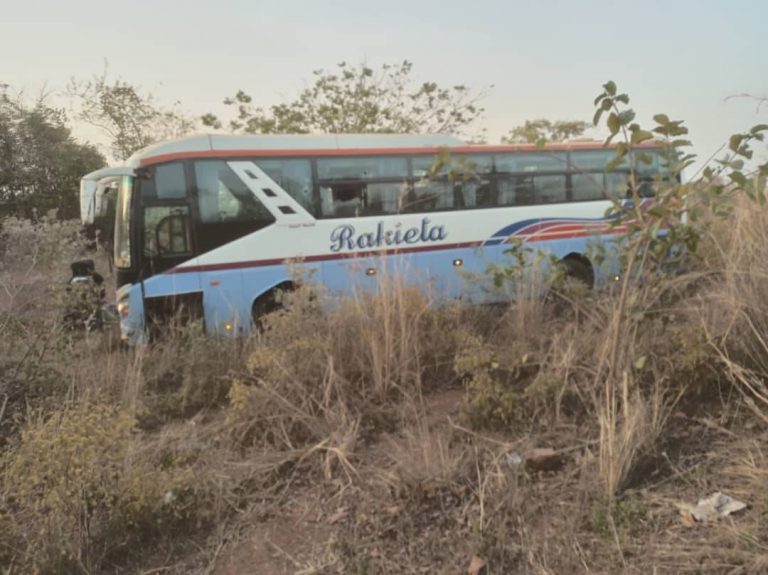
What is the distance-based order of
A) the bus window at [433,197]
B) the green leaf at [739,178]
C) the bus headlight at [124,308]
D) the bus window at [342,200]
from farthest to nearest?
the bus window at [433,197]
the bus window at [342,200]
the bus headlight at [124,308]
the green leaf at [739,178]

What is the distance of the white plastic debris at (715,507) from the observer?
2387 millimetres

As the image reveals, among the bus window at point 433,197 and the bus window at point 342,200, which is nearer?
the bus window at point 342,200

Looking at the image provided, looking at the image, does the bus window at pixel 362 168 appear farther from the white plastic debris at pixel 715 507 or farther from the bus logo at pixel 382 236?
the white plastic debris at pixel 715 507

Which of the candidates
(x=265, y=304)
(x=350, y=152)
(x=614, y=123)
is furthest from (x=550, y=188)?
(x=614, y=123)

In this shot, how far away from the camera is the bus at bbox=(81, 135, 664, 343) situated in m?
6.27

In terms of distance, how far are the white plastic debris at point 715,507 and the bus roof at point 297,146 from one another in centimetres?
406

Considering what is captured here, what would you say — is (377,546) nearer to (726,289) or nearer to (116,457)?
(116,457)

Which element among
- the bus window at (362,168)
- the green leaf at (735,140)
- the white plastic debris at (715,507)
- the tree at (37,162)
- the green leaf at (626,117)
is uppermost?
the tree at (37,162)

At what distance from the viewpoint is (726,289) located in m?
3.91

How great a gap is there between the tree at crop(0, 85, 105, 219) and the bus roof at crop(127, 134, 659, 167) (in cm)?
1105

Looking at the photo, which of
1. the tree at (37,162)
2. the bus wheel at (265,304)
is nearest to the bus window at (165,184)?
the bus wheel at (265,304)

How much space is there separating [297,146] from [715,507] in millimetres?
6028

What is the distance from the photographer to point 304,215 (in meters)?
7.09

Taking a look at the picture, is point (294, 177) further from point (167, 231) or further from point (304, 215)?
point (167, 231)
